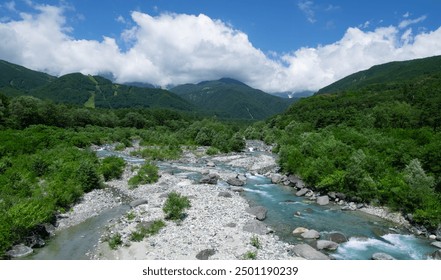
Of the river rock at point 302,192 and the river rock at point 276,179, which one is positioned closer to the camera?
the river rock at point 302,192

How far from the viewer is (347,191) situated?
34312mm

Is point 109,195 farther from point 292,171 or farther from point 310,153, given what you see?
point 310,153

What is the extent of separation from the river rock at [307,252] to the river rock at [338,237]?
320cm

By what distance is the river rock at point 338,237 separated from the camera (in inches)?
914

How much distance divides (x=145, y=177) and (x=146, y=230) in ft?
58.8

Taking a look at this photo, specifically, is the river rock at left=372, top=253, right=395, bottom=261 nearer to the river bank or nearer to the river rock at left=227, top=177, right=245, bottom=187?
the river bank

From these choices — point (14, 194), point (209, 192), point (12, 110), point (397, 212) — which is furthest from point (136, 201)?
point (12, 110)

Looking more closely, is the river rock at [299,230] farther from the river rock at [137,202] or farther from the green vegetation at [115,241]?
the river rock at [137,202]

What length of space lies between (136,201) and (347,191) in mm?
23101

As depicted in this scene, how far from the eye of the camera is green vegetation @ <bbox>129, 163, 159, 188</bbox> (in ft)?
127

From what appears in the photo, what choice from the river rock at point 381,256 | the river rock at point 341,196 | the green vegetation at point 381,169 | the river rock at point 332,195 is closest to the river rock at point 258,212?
the river rock at point 332,195

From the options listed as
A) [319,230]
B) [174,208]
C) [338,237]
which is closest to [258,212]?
[319,230]

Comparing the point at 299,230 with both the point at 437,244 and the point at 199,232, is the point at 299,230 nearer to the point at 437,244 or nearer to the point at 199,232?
→ the point at 199,232

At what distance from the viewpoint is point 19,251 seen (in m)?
19.6
